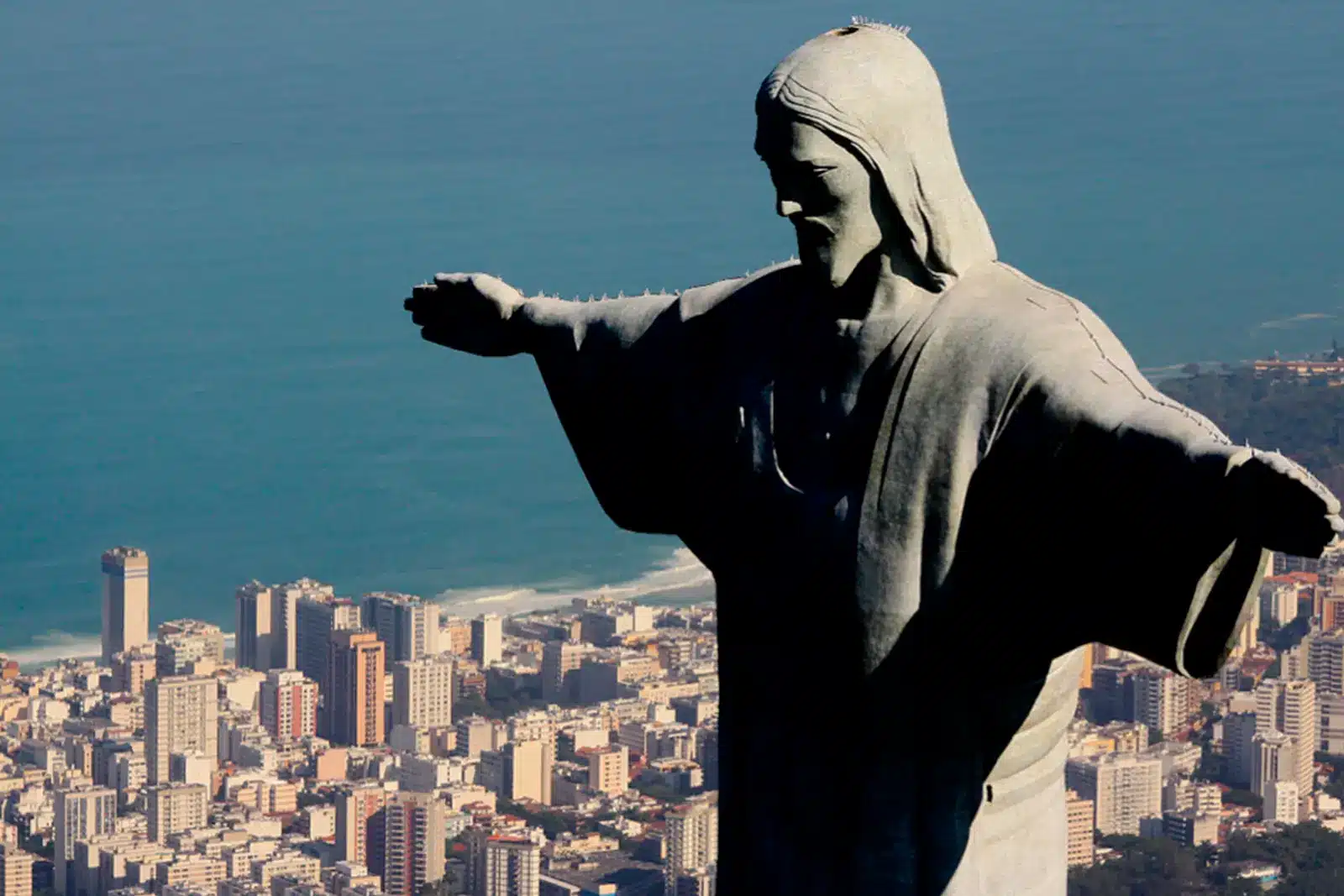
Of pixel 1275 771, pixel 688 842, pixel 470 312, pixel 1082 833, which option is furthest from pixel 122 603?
pixel 470 312

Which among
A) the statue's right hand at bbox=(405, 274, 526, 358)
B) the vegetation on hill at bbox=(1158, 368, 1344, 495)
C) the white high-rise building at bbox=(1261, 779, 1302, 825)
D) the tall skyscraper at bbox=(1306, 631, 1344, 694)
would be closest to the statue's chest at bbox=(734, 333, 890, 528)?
the statue's right hand at bbox=(405, 274, 526, 358)

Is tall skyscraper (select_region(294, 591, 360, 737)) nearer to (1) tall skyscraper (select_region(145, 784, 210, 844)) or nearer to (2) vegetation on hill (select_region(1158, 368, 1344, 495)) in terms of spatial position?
(1) tall skyscraper (select_region(145, 784, 210, 844))

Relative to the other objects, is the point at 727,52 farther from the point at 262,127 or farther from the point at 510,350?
the point at 510,350

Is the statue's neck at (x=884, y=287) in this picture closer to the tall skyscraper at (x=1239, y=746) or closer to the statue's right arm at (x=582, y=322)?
the statue's right arm at (x=582, y=322)

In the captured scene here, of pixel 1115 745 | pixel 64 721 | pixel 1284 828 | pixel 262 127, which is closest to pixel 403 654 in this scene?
pixel 64 721

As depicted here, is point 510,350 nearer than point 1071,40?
Result: Yes

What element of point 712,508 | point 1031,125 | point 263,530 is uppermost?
point 1031,125

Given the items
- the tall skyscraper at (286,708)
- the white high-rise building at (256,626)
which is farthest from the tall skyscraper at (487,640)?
the white high-rise building at (256,626)
